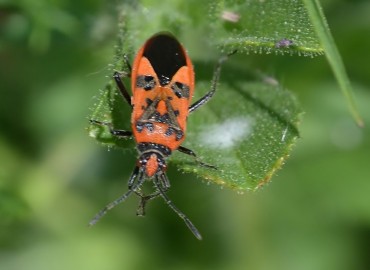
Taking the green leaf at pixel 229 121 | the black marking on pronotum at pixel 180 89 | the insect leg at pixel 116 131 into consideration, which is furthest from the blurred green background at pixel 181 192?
the insect leg at pixel 116 131

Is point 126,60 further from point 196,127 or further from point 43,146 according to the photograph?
point 43,146

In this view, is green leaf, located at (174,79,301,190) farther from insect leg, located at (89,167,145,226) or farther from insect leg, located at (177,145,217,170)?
insect leg, located at (89,167,145,226)

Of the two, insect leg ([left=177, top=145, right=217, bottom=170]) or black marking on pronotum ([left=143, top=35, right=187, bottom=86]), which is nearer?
insect leg ([left=177, top=145, right=217, bottom=170])

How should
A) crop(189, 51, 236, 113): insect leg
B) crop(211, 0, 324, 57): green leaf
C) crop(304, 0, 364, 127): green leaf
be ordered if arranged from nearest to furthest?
crop(304, 0, 364, 127): green leaf
crop(211, 0, 324, 57): green leaf
crop(189, 51, 236, 113): insect leg

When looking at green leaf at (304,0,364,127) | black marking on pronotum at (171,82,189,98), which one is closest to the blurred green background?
black marking on pronotum at (171,82,189,98)

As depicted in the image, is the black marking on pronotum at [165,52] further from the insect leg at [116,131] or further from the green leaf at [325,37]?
the green leaf at [325,37]

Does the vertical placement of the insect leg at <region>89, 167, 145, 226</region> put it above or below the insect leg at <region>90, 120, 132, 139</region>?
below

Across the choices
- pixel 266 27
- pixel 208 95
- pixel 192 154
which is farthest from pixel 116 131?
pixel 266 27

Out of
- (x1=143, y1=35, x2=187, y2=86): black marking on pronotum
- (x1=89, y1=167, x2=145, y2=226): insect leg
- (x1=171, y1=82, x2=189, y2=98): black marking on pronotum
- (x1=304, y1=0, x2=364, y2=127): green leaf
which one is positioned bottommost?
(x1=89, y1=167, x2=145, y2=226): insect leg

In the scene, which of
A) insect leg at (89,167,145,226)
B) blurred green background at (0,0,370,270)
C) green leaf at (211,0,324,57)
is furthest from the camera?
blurred green background at (0,0,370,270)
